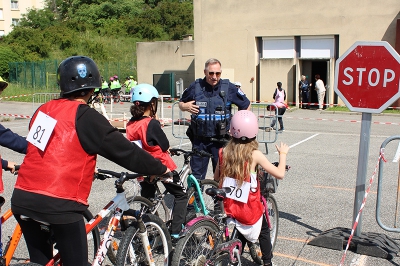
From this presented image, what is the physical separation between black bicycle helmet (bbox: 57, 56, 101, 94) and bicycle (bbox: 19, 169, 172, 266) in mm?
812

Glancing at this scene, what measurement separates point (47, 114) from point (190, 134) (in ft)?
11.5

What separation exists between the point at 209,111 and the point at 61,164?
3475mm

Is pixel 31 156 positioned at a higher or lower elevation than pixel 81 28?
lower

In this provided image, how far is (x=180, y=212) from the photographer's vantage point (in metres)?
4.63

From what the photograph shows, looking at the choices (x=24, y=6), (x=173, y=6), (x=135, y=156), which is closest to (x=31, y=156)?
(x=135, y=156)

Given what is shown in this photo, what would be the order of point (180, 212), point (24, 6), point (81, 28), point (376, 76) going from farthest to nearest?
point (24, 6) → point (81, 28) → point (376, 76) → point (180, 212)

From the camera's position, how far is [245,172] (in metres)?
4.05

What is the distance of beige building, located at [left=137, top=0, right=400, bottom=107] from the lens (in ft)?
83.4

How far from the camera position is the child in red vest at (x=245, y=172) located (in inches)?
159

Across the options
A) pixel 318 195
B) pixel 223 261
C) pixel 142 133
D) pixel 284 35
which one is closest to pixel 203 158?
pixel 142 133

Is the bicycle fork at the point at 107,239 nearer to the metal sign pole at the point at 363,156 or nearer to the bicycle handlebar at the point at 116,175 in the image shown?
the bicycle handlebar at the point at 116,175

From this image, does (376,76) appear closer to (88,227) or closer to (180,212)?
(180,212)

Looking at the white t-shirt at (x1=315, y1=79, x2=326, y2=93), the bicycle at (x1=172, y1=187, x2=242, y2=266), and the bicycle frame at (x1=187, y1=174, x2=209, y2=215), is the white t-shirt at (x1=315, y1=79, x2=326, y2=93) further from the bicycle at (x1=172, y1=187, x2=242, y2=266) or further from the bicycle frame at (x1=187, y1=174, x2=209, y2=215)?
the bicycle at (x1=172, y1=187, x2=242, y2=266)

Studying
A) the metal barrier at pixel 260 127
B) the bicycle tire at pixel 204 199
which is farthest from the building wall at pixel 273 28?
the bicycle tire at pixel 204 199
